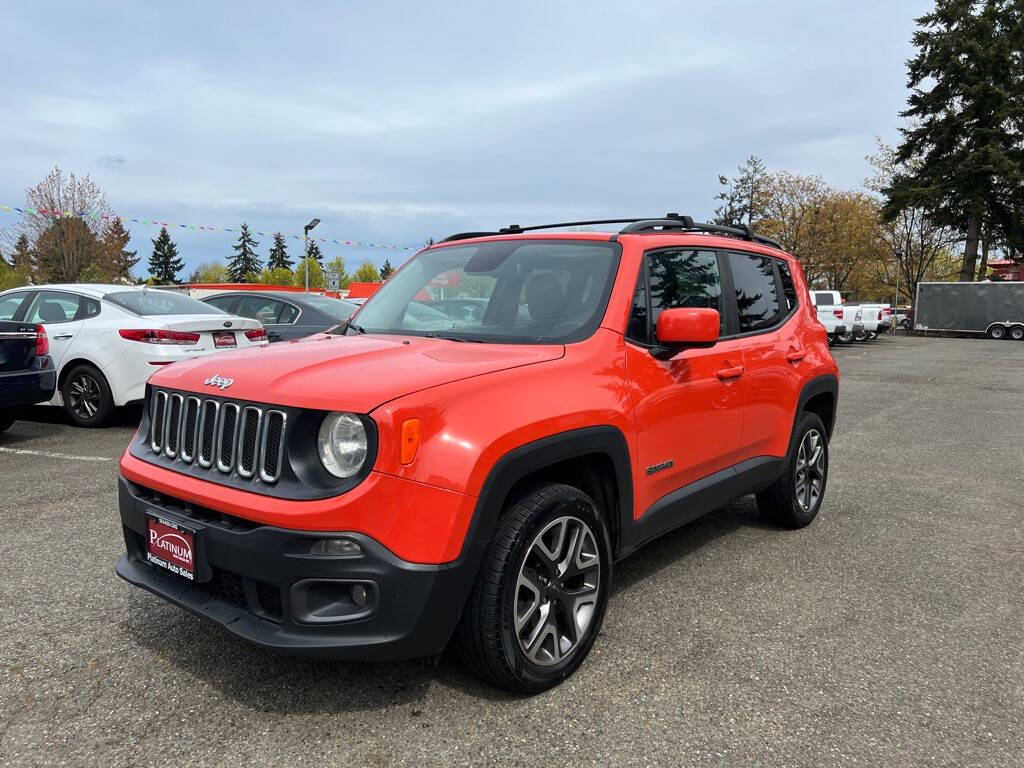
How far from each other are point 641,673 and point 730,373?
159cm

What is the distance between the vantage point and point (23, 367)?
23.2 feet

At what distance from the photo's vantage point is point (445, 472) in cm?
A: 238

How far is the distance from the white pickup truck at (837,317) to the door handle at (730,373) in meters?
23.6

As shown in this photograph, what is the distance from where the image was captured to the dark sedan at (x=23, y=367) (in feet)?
22.7

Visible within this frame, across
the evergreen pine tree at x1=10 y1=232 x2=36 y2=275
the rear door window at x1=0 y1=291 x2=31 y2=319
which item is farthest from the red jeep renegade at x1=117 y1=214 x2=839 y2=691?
the evergreen pine tree at x1=10 y1=232 x2=36 y2=275

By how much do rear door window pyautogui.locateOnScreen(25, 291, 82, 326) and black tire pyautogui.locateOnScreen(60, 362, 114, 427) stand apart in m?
0.62

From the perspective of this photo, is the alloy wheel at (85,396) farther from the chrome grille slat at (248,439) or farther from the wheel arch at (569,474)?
the wheel arch at (569,474)

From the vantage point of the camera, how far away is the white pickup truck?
2641 cm

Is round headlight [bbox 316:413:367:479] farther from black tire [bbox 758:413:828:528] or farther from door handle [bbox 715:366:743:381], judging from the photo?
black tire [bbox 758:413:828:528]

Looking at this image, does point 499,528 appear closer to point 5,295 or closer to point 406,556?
point 406,556

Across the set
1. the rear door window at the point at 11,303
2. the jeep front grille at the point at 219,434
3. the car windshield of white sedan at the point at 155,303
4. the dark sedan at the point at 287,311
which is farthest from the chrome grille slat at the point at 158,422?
the rear door window at the point at 11,303

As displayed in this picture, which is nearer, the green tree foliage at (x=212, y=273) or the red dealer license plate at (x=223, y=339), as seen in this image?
the red dealer license plate at (x=223, y=339)

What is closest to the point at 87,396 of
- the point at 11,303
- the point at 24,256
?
the point at 11,303

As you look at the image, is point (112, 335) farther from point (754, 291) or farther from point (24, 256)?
point (24, 256)
